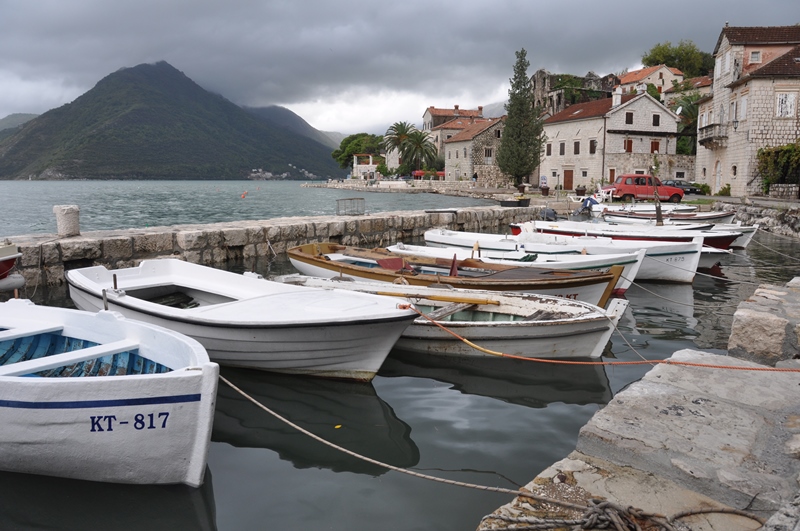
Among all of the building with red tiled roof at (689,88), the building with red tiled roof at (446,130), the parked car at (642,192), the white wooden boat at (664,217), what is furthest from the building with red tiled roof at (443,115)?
the white wooden boat at (664,217)

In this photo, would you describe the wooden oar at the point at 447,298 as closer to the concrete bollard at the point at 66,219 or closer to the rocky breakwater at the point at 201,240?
the rocky breakwater at the point at 201,240

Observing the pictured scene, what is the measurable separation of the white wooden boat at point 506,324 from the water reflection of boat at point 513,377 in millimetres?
143

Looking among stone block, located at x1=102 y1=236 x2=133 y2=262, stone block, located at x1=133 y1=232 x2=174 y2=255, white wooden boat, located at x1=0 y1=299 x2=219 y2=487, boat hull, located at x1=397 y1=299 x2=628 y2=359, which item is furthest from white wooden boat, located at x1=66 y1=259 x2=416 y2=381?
stone block, located at x1=133 y1=232 x2=174 y2=255

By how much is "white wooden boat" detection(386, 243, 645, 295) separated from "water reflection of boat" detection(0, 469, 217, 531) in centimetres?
638

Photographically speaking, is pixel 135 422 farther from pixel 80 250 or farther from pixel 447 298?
pixel 80 250

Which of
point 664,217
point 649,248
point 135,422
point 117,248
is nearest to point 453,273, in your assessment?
point 649,248

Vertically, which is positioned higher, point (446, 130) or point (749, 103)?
point (446, 130)

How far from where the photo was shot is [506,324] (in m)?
6.47

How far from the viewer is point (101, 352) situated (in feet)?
14.3

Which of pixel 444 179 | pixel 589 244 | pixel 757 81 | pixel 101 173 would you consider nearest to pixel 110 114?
pixel 101 173

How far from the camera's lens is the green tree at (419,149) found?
78.1 meters

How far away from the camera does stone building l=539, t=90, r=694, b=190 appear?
149 feet

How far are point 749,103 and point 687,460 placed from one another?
35.9 m

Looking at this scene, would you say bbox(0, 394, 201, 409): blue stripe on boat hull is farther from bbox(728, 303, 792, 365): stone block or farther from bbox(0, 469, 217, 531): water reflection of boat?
bbox(728, 303, 792, 365): stone block
